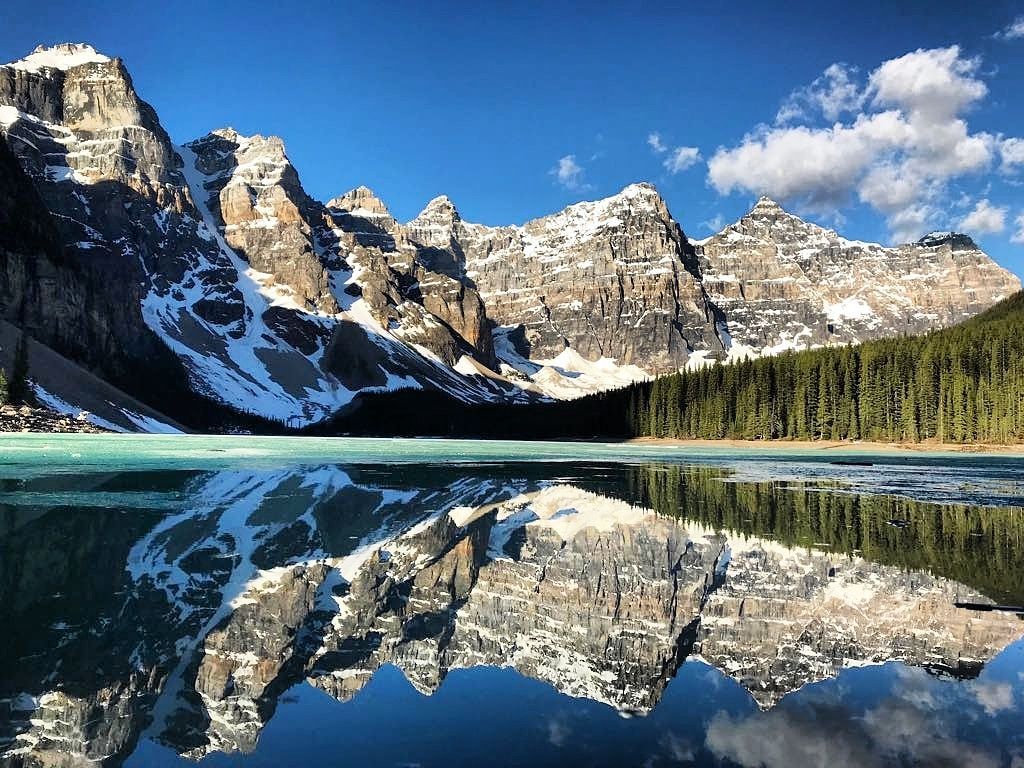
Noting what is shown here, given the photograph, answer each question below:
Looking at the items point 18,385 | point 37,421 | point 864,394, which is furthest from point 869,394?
point 18,385

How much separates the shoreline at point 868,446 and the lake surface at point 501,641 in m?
80.5

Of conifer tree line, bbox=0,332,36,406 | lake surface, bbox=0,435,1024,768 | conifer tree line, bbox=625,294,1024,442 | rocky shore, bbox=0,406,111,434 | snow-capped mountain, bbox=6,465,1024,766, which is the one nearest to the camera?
lake surface, bbox=0,435,1024,768

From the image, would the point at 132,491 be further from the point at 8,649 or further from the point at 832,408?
the point at 832,408

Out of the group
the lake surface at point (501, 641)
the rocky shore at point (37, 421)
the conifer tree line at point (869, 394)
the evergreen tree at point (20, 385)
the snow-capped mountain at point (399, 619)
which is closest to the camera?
the lake surface at point (501, 641)

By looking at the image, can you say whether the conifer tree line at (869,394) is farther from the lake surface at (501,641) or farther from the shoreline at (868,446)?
the lake surface at (501,641)

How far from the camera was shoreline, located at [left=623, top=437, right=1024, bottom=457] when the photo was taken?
3656 inches

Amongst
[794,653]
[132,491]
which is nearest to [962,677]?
[794,653]

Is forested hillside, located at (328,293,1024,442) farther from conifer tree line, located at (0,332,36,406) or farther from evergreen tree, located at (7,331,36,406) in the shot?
conifer tree line, located at (0,332,36,406)

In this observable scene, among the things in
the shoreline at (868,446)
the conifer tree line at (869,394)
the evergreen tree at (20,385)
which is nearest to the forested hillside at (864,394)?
the conifer tree line at (869,394)

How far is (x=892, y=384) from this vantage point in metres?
108

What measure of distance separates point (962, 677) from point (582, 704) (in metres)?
5.32

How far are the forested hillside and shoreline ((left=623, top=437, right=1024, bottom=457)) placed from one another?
2.21 metres

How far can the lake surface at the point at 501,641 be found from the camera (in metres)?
8.27

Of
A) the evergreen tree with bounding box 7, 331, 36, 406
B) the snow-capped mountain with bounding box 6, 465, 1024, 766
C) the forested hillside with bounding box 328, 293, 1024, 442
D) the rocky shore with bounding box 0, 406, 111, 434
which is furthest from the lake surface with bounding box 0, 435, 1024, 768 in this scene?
the evergreen tree with bounding box 7, 331, 36, 406
